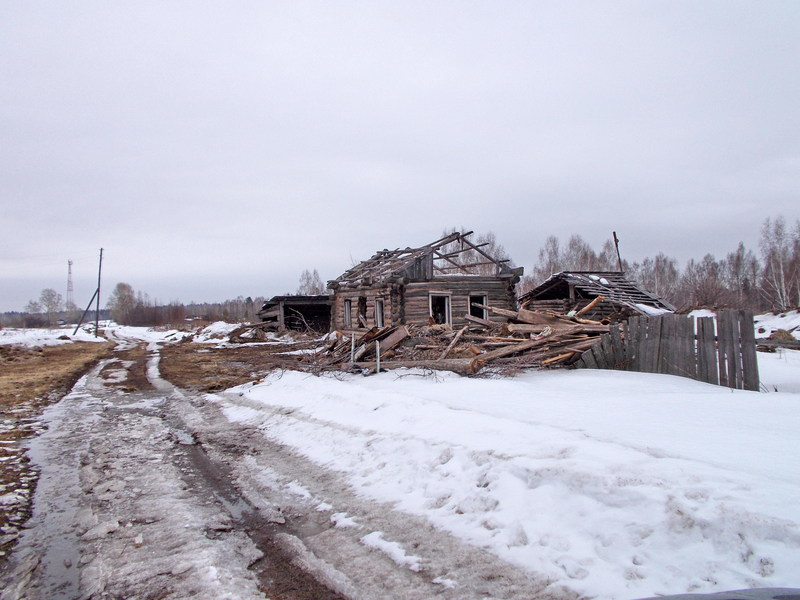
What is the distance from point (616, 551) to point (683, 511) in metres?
0.54

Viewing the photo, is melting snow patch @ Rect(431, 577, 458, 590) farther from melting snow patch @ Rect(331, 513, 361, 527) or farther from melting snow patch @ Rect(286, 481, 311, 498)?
melting snow patch @ Rect(286, 481, 311, 498)

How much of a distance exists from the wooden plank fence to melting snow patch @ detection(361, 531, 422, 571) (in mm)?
6064

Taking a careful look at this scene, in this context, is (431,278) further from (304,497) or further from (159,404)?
(304,497)

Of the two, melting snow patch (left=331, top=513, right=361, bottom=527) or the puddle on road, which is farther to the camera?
melting snow patch (left=331, top=513, right=361, bottom=527)

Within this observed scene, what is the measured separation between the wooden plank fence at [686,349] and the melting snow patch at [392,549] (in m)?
6.06

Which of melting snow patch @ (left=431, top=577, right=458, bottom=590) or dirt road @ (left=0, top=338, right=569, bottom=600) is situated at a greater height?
melting snow patch @ (left=431, top=577, right=458, bottom=590)

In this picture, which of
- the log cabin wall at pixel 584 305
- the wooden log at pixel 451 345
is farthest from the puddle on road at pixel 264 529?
the log cabin wall at pixel 584 305

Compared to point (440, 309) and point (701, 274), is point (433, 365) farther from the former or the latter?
point (701, 274)

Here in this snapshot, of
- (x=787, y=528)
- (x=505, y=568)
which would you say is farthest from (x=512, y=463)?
(x=787, y=528)

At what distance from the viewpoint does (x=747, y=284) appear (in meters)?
61.6

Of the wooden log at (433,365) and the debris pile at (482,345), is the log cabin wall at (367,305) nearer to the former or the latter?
the debris pile at (482,345)

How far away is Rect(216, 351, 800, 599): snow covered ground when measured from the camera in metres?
2.95

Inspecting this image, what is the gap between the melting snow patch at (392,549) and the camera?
11.5ft

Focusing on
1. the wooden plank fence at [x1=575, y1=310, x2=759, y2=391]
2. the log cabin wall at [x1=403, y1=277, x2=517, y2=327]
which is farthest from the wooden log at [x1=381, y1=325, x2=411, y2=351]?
the log cabin wall at [x1=403, y1=277, x2=517, y2=327]
